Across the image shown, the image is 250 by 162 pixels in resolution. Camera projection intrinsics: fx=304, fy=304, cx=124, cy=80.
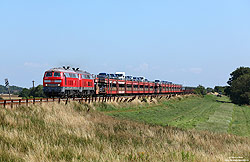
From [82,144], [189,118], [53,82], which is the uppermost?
[53,82]

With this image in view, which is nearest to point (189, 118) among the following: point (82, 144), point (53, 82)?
point (53, 82)

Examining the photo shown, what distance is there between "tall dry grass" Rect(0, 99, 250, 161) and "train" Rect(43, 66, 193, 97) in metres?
7.76

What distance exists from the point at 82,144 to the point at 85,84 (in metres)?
28.2

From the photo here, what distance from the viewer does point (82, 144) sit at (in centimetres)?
1508

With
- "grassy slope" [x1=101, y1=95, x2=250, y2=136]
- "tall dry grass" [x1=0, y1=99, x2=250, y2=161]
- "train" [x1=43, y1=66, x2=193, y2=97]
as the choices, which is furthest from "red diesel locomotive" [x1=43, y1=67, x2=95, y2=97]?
"tall dry grass" [x1=0, y1=99, x2=250, y2=161]

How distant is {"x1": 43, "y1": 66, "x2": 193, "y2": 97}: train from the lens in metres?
35.1

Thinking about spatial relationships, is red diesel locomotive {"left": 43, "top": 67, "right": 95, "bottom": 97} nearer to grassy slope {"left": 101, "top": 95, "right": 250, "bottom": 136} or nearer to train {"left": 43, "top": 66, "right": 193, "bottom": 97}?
train {"left": 43, "top": 66, "right": 193, "bottom": 97}

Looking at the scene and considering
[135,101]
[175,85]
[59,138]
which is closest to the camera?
[59,138]

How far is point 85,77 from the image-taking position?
43062 mm

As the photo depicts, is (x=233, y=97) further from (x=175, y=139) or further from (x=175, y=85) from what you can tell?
(x=175, y=139)

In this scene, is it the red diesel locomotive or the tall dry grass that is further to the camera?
the red diesel locomotive

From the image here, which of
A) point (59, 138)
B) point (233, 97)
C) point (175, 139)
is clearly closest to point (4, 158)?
point (59, 138)

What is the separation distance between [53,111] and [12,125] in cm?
738

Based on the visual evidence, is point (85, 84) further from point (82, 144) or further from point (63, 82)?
point (82, 144)
